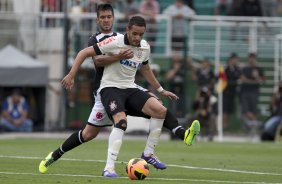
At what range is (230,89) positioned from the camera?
109 ft

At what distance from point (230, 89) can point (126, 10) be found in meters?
4.47

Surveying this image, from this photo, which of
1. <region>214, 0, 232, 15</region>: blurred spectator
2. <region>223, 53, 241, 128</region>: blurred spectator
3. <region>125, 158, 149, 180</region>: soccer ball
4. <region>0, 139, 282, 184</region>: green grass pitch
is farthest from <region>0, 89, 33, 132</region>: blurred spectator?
<region>125, 158, 149, 180</region>: soccer ball

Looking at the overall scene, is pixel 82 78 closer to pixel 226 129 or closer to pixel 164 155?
pixel 226 129

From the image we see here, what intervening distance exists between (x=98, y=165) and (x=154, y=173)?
1.84m

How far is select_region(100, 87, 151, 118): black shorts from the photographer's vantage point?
13883mm

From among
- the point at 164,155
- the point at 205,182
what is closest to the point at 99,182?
the point at 205,182

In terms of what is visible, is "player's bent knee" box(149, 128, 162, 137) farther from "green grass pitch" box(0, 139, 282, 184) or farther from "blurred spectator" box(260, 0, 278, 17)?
"blurred spectator" box(260, 0, 278, 17)

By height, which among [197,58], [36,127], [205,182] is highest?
[205,182]

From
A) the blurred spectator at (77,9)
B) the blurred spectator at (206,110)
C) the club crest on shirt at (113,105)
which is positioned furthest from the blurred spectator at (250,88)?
the club crest on shirt at (113,105)

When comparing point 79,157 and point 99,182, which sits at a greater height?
point 99,182

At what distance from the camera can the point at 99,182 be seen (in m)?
12.7

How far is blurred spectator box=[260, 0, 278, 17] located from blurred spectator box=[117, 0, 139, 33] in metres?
4.45

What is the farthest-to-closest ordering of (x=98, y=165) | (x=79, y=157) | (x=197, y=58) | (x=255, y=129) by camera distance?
1. (x=197, y=58)
2. (x=255, y=129)
3. (x=79, y=157)
4. (x=98, y=165)

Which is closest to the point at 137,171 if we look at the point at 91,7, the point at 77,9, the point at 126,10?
the point at 126,10
